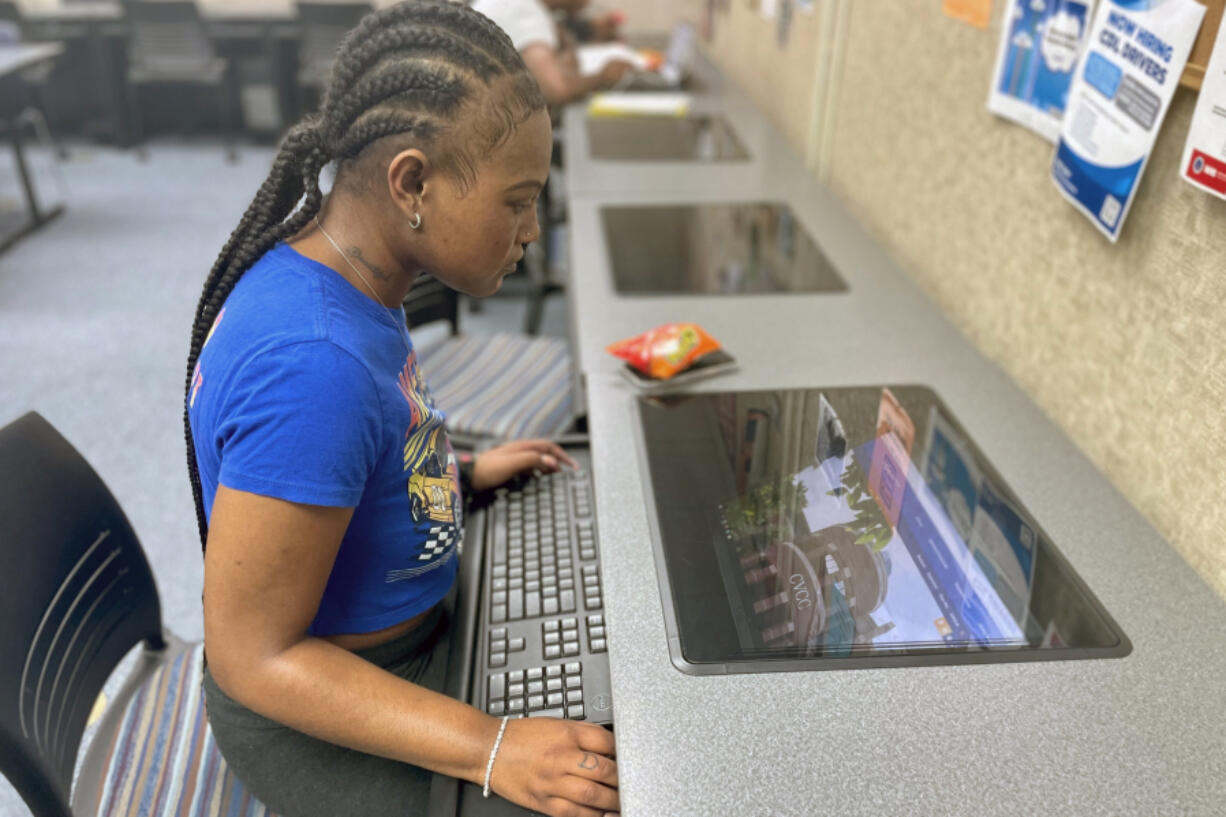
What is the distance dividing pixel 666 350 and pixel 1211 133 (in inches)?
23.2

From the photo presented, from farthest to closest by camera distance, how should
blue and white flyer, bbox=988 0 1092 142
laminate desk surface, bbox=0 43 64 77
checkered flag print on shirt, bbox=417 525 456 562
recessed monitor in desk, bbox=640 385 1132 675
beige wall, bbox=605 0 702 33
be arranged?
beige wall, bbox=605 0 702 33, laminate desk surface, bbox=0 43 64 77, blue and white flyer, bbox=988 0 1092 142, checkered flag print on shirt, bbox=417 525 456 562, recessed monitor in desk, bbox=640 385 1132 675

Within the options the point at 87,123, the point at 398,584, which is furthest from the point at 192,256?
the point at 398,584

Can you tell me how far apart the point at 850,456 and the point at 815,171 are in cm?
127

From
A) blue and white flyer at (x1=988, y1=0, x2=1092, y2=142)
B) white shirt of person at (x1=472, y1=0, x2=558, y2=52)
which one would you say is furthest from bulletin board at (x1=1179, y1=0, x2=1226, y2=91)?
white shirt of person at (x1=472, y1=0, x2=558, y2=52)

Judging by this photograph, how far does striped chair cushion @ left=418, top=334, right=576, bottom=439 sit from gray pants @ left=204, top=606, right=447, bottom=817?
688mm

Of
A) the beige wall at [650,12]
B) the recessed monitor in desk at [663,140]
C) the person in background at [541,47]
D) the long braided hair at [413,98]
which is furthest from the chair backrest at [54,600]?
the beige wall at [650,12]

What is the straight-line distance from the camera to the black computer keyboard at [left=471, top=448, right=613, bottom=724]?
2.58 ft

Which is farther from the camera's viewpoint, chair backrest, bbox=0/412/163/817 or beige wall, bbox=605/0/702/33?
beige wall, bbox=605/0/702/33

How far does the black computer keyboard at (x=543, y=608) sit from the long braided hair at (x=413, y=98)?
0.41m

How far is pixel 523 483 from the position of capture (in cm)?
113

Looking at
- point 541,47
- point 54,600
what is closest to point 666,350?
point 54,600

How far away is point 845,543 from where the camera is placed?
84 centimetres

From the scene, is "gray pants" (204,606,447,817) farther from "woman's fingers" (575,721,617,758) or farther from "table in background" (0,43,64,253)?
"table in background" (0,43,64,253)

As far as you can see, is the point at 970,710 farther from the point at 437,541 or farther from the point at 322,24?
the point at 322,24
